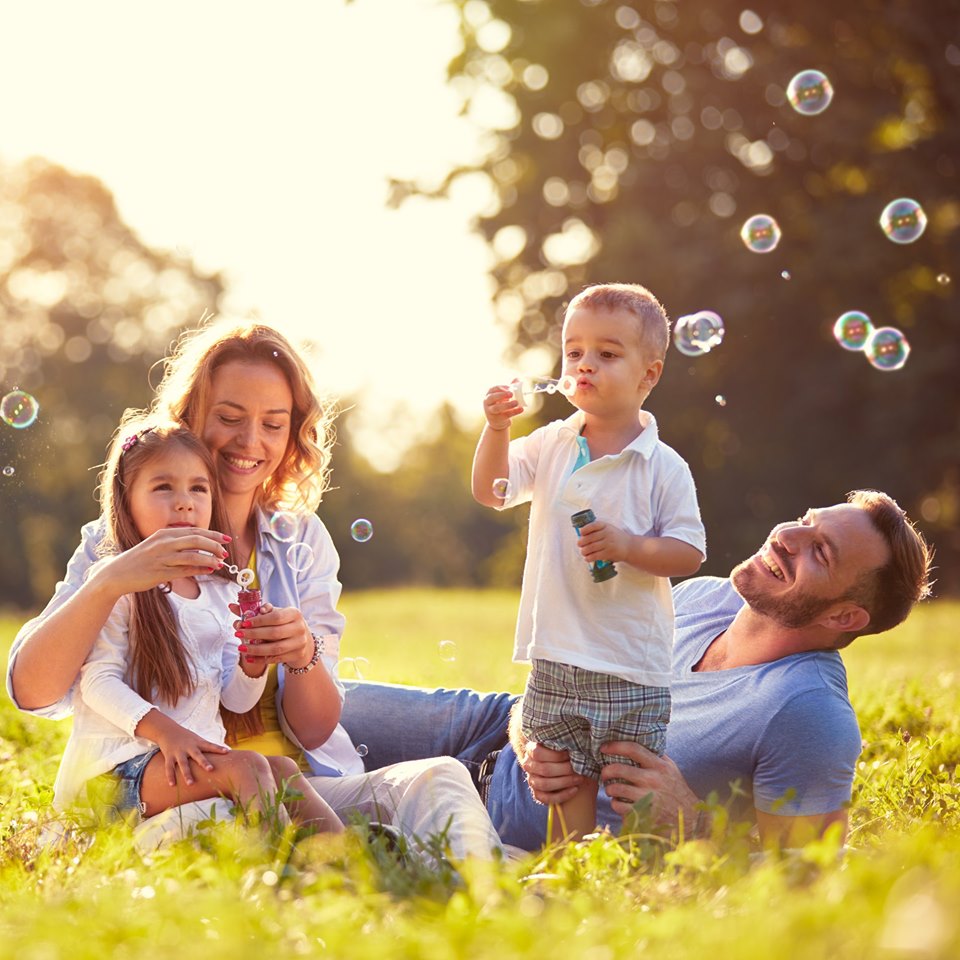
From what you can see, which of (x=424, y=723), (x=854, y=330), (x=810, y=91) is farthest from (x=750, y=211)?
(x=424, y=723)

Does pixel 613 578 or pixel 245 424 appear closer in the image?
pixel 613 578

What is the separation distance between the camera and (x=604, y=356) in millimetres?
3352

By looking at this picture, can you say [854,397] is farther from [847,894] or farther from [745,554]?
[847,894]

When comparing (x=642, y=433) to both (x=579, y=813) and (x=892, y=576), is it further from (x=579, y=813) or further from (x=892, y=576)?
(x=579, y=813)

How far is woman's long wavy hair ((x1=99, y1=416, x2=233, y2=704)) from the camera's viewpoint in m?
3.21

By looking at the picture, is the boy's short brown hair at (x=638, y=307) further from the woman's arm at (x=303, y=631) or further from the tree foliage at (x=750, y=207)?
the tree foliage at (x=750, y=207)

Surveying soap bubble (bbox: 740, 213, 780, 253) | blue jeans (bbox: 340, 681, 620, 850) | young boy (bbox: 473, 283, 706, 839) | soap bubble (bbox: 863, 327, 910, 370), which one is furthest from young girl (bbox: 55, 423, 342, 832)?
soap bubble (bbox: 863, 327, 910, 370)

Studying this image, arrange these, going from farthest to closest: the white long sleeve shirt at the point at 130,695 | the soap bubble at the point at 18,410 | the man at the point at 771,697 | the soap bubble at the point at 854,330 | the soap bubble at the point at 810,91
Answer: the soap bubble at the point at 810,91, the soap bubble at the point at 854,330, the soap bubble at the point at 18,410, the man at the point at 771,697, the white long sleeve shirt at the point at 130,695

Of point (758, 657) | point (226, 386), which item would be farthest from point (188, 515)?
point (758, 657)

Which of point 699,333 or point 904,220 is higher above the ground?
point 904,220

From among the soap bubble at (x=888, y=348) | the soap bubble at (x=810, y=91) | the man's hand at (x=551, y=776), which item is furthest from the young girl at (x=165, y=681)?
the soap bubble at (x=810, y=91)

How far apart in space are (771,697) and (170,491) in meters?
1.65

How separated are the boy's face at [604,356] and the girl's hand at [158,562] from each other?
0.98 meters

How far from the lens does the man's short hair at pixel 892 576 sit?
3.61m
